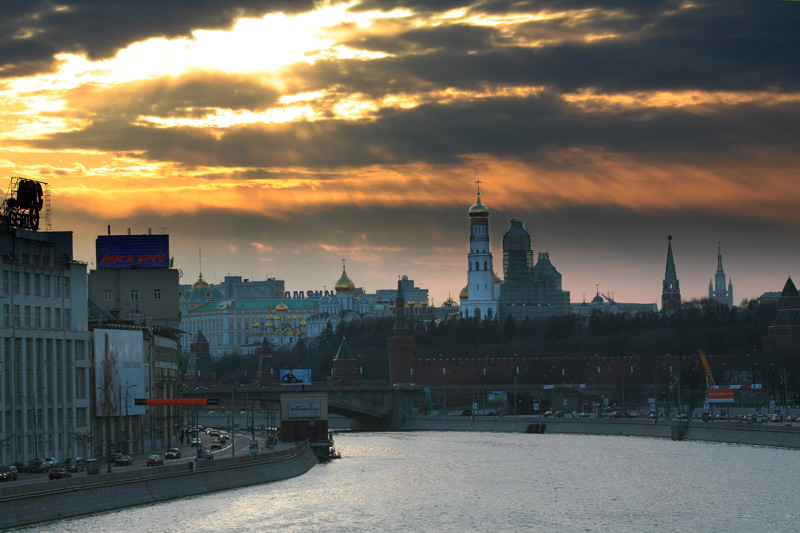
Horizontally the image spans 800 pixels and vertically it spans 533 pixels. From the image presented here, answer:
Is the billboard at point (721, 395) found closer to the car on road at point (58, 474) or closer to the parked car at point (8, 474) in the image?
the car on road at point (58, 474)

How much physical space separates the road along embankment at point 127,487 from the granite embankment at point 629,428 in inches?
1439

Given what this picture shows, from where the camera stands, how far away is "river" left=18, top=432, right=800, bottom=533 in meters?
62.9

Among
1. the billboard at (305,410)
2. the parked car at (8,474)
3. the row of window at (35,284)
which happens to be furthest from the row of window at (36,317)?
the billboard at (305,410)

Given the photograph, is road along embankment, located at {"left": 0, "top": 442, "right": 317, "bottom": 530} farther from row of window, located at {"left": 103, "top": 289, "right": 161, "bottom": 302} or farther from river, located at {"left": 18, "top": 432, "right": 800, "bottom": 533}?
row of window, located at {"left": 103, "top": 289, "right": 161, "bottom": 302}

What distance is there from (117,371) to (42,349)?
9817 mm

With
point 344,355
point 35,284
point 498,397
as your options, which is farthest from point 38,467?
point 344,355

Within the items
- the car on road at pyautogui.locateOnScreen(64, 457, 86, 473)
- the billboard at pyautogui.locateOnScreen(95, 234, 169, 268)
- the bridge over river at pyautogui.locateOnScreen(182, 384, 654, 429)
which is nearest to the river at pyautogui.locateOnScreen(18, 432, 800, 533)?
the car on road at pyautogui.locateOnScreen(64, 457, 86, 473)

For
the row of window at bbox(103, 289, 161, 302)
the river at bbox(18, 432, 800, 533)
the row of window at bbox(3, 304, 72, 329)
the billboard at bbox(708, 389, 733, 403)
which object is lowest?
the river at bbox(18, 432, 800, 533)

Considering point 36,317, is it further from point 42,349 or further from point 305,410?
point 305,410

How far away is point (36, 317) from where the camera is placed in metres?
76.6

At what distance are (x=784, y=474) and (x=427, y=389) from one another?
89997 millimetres

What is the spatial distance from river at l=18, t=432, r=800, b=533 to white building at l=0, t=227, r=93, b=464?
10.2 m

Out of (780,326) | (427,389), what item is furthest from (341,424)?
Result: (780,326)

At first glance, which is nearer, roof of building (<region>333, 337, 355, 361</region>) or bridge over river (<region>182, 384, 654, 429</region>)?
bridge over river (<region>182, 384, 654, 429</region>)
